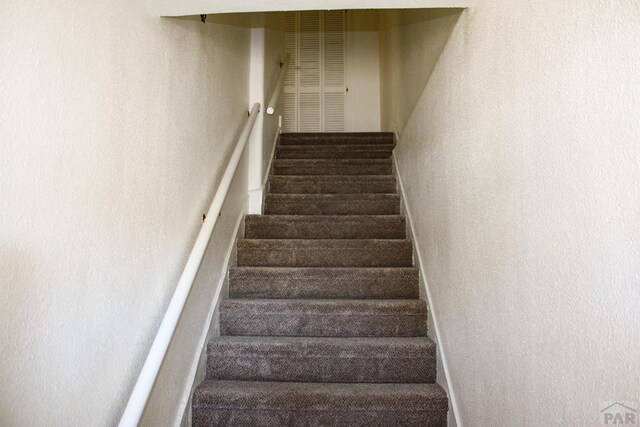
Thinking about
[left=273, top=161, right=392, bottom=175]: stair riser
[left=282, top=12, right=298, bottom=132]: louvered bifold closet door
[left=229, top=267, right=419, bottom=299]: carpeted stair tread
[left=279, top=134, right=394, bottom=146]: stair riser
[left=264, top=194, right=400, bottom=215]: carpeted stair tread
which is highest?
[left=282, top=12, right=298, bottom=132]: louvered bifold closet door

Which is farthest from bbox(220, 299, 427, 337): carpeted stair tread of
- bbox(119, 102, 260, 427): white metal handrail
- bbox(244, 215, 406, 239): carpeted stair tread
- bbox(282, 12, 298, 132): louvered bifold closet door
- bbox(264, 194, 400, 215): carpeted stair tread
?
bbox(282, 12, 298, 132): louvered bifold closet door

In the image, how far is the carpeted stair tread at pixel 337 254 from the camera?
2674 mm

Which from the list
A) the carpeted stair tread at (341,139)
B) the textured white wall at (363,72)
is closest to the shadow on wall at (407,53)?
the carpeted stair tread at (341,139)

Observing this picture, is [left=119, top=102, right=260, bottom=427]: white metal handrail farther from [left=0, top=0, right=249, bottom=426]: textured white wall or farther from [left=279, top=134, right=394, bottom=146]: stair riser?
[left=279, top=134, right=394, bottom=146]: stair riser

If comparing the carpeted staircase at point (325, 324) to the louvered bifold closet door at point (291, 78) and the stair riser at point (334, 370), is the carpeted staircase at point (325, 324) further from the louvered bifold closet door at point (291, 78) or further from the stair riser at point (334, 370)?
the louvered bifold closet door at point (291, 78)

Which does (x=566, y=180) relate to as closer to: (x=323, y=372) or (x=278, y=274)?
(x=323, y=372)

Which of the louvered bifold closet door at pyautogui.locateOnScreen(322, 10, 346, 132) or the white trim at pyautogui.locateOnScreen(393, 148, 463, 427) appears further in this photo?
the louvered bifold closet door at pyautogui.locateOnScreen(322, 10, 346, 132)

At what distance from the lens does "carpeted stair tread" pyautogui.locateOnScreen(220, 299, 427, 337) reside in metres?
2.21

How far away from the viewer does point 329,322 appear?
2.21 metres

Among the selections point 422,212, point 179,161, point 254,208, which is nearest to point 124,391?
point 179,161

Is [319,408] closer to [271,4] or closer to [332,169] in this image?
[271,4]

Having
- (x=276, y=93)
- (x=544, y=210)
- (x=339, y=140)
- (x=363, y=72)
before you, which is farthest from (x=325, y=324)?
(x=363, y=72)

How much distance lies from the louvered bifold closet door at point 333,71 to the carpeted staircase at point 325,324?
247cm

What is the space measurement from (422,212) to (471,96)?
0.97 m
